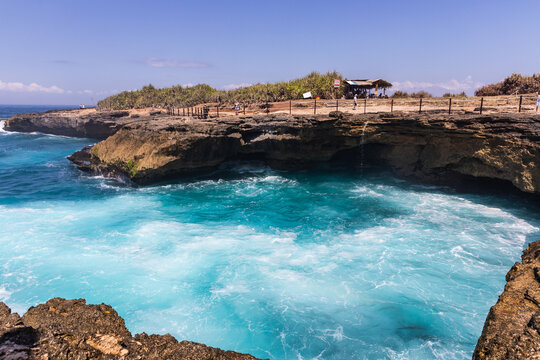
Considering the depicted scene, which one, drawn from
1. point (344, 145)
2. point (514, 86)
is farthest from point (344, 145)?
point (514, 86)

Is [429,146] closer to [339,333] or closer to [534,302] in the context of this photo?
[339,333]

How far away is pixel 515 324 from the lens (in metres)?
4.51

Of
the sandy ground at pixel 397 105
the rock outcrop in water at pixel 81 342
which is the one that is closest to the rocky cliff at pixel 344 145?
the sandy ground at pixel 397 105

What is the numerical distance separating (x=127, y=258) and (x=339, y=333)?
9.19 metres

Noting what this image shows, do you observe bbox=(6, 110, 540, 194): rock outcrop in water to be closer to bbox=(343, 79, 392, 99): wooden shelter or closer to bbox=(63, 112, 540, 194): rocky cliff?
bbox=(63, 112, 540, 194): rocky cliff

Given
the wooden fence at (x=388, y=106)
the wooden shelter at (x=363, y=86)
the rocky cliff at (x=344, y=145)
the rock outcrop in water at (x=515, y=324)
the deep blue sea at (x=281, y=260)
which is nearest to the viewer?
the rock outcrop in water at (x=515, y=324)

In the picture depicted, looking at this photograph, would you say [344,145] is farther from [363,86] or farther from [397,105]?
[363,86]

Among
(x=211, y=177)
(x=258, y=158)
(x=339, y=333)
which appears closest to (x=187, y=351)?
(x=339, y=333)

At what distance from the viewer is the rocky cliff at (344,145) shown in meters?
18.0

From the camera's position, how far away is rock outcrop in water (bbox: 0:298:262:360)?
4172mm

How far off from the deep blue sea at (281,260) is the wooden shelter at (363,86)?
17.0m

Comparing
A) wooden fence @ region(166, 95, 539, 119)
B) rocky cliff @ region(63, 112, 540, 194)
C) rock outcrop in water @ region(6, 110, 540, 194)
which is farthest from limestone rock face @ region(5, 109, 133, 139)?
wooden fence @ region(166, 95, 539, 119)

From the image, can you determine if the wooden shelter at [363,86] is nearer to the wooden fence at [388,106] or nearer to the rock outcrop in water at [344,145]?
the wooden fence at [388,106]

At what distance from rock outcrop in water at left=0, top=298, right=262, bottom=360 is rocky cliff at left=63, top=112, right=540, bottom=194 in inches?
744
